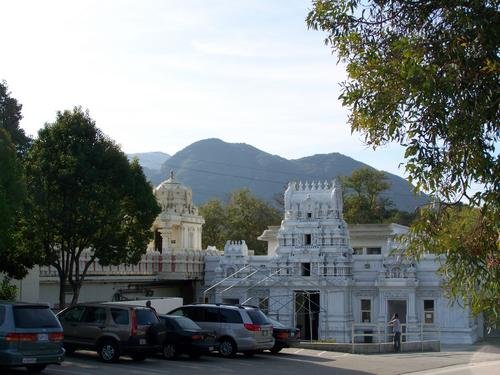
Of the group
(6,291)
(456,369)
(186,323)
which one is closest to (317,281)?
(456,369)

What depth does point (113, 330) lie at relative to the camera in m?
20.2

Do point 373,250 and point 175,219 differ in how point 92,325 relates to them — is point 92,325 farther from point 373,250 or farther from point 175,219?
point 373,250

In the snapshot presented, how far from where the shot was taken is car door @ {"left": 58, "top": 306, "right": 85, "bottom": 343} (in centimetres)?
2072

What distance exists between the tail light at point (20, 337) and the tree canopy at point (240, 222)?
60.3 m

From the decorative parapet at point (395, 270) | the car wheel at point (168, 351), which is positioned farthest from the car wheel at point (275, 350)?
the decorative parapet at point (395, 270)

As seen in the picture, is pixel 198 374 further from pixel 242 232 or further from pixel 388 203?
pixel 388 203

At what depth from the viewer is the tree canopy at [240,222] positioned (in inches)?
3081

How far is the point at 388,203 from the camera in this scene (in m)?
85.5

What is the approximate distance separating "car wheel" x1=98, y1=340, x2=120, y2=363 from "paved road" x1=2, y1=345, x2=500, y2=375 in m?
0.28

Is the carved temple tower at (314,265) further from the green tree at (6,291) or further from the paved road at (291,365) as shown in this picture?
the green tree at (6,291)

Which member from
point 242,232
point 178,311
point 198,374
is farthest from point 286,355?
point 242,232

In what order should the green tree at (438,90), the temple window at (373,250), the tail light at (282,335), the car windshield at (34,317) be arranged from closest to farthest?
the green tree at (438,90) → the car windshield at (34,317) → the tail light at (282,335) → the temple window at (373,250)

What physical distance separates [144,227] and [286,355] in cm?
810

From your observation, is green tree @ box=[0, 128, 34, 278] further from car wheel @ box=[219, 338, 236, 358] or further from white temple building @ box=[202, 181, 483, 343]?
white temple building @ box=[202, 181, 483, 343]
